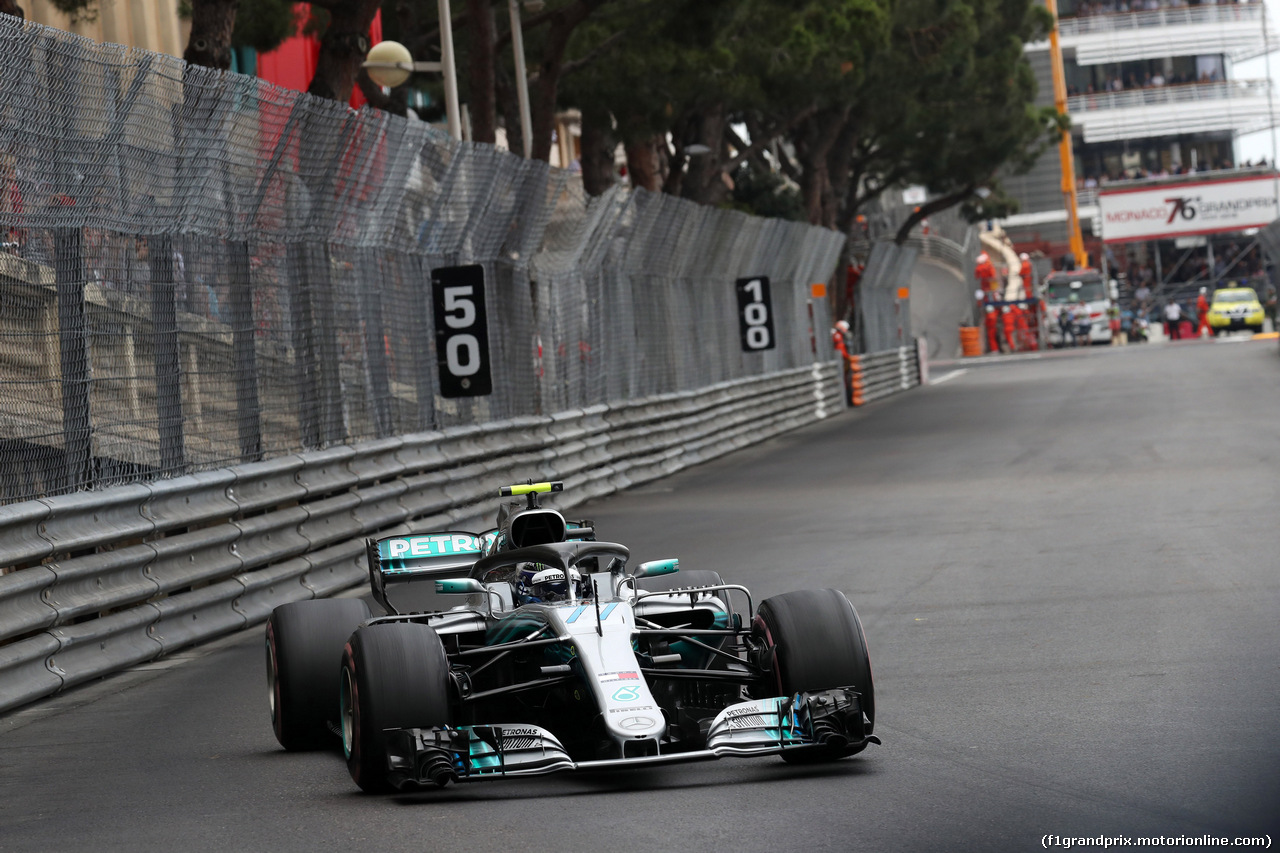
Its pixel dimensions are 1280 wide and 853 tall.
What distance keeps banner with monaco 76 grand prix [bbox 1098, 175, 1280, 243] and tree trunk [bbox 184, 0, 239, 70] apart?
231 ft

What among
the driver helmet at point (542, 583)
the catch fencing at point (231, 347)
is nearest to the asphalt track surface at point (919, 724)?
the catch fencing at point (231, 347)

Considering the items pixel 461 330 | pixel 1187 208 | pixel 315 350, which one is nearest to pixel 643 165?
pixel 461 330

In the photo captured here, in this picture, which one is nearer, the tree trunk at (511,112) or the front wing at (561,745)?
the front wing at (561,745)

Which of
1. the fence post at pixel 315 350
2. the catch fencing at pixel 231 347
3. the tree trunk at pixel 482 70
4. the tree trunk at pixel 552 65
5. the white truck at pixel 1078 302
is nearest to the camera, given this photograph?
the catch fencing at pixel 231 347

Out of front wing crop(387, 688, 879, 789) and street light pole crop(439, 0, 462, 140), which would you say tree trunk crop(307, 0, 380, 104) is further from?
front wing crop(387, 688, 879, 789)

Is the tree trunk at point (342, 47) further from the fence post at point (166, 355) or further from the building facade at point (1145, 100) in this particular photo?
the building facade at point (1145, 100)

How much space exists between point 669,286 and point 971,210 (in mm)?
37689

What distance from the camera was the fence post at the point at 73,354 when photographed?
8672 millimetres

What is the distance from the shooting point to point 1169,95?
294 ft

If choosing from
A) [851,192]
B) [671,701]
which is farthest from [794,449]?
[851,192]

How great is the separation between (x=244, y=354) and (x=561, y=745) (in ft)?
19.1

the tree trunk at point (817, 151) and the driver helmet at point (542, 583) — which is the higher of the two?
the tree trunk at point (817, 151)

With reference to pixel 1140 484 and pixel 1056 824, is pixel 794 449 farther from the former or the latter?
pixel 1056 824

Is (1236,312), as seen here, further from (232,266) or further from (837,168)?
(232,266)
